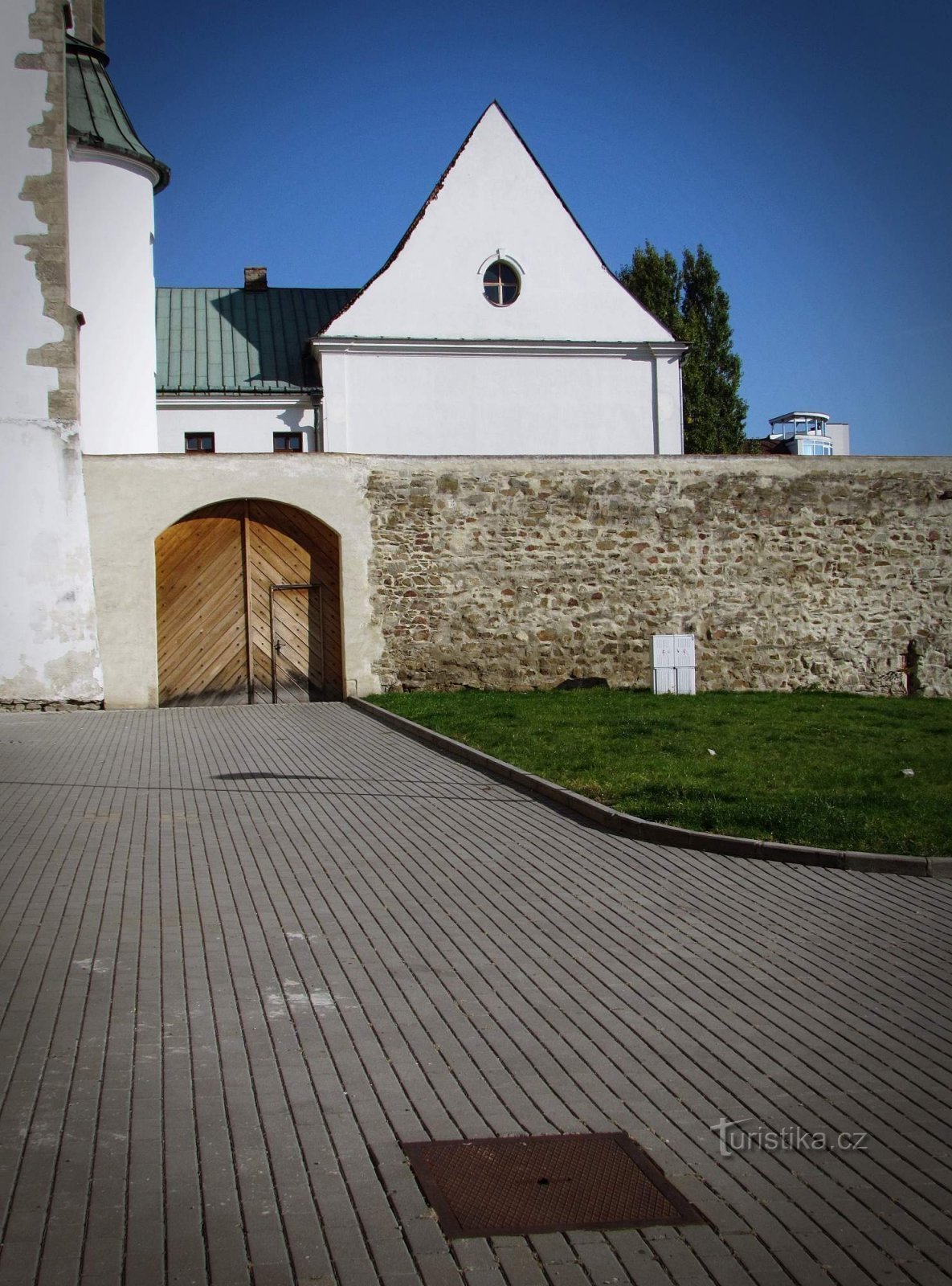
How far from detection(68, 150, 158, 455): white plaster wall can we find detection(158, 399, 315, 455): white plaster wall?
5.44 metres

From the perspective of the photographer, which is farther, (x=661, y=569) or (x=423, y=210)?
(x=423, y=210)

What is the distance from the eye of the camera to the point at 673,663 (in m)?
19.3

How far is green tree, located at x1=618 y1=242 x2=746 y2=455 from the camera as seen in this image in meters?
51.4

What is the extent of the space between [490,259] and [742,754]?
21.6 metres

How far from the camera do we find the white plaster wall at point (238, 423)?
3359 cm

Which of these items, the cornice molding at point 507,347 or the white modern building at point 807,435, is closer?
the cornice molding at point 507,347

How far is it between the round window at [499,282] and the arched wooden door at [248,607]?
1487 cm

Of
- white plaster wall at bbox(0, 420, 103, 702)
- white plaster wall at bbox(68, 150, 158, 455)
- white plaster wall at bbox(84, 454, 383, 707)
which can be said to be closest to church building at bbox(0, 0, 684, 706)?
white plaster wall at bbox(68, 150, 158, 455)

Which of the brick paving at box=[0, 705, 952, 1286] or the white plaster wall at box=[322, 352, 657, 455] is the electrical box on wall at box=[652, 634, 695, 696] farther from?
the white plaster wall at box=[322, 352, 657, 455]

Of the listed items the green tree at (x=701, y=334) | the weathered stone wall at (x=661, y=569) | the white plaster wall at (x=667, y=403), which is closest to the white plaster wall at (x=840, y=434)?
the green tree at (x=701, y=334)

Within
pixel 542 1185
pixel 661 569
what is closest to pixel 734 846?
pixel 542 1185

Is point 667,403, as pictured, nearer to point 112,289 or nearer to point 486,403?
point 486,403

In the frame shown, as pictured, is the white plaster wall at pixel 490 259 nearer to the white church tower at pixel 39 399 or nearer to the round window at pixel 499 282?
the round window at pixel 499 282

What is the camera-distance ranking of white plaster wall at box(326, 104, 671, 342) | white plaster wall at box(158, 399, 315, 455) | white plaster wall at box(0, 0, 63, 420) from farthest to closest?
white plaster wall at box(158, 399, 315, 455)
white plaster wall at box(326, 104, 671, 342)
white plaster wall at box(0, 0, 63, 420)
